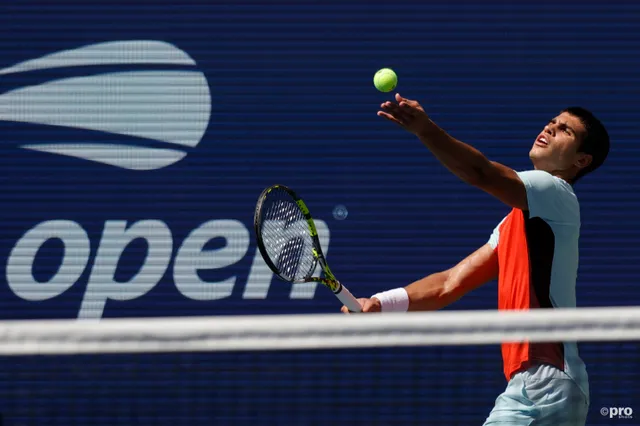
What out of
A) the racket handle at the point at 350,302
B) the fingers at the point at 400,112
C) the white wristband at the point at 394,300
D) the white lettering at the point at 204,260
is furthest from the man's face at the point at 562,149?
the white lettering at the point at 204,260

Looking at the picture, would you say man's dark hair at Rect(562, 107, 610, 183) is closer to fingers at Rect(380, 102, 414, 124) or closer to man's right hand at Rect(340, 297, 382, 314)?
fingers at Rect(380, 102, 414, 124)

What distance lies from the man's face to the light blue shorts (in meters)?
0.75

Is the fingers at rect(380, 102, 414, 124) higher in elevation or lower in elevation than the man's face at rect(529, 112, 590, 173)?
higher

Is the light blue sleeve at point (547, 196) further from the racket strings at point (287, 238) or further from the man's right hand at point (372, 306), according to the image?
the racket strings at point (287, 238)

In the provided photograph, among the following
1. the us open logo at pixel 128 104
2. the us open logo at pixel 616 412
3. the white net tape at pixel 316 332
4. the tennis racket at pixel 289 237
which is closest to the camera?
the white net tape at pixel 316 332

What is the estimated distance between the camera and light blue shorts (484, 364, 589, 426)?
3623 millimetres

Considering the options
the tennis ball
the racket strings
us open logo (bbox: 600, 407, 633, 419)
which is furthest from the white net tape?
us open logo (bbox: 600, 407, 633, 419)

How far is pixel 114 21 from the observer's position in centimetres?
765

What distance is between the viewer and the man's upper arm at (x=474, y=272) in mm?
4273

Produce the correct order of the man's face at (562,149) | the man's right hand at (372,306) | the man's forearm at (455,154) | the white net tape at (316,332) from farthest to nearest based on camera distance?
the man's right hand at (372,306) → the man's face at (562,149) → the man's forearm at (455,154) → the white net tape at (316,332)

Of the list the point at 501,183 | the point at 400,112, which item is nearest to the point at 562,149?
the point at 501,183

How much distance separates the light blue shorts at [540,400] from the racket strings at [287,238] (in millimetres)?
1279

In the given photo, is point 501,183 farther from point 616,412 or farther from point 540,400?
point 616,412

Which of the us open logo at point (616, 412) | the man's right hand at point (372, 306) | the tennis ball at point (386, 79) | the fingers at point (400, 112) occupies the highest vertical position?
the tennis ball at point (386, 79)
